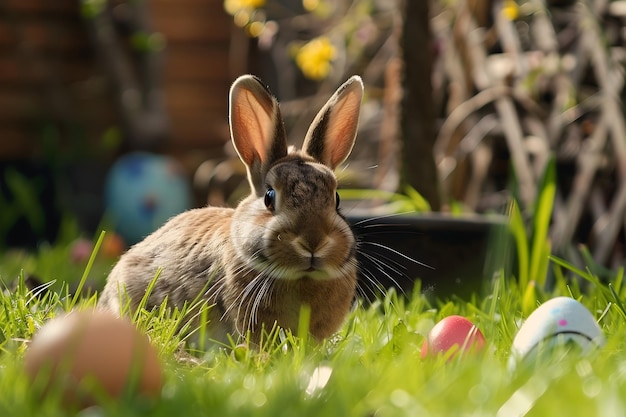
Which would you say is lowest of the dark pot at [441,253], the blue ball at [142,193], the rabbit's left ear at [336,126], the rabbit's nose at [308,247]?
the blue ball at [142,193]

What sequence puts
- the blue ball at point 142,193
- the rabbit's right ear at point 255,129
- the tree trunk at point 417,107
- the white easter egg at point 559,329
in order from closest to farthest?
the white easter egg at point 559,329, the rabbit's right ear at point 255,129, the tree trunk at point 417,107, the blue ball at point 142,193

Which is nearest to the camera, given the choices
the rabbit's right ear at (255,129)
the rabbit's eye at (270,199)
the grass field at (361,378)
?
the grass field at (361,378)

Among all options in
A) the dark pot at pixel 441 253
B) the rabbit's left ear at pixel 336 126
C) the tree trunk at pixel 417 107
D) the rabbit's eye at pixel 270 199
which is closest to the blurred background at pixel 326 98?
the tree trunk at pixel 417 107

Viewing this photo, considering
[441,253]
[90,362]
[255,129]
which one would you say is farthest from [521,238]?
[90,362]

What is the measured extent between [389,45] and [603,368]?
342 cm

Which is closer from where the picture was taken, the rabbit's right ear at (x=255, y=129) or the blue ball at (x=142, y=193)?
the rabbit's right ear at (x=255, y=129)

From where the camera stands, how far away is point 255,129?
2.23 metres

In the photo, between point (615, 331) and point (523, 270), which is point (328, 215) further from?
point (523, 270)

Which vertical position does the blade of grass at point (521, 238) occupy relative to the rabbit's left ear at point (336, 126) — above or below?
below

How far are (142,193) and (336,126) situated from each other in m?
3.81

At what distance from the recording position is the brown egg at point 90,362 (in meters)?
1.37

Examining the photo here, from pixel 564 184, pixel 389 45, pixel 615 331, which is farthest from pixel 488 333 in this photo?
pixel 389 45

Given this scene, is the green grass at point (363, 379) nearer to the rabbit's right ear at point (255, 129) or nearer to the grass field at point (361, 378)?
the grass field at point (361, 378)

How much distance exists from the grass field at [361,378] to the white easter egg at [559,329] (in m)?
0.04
